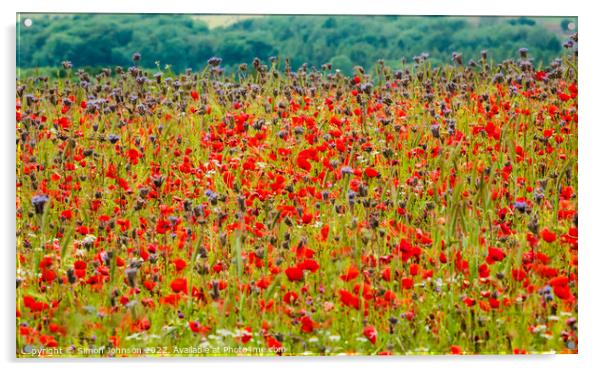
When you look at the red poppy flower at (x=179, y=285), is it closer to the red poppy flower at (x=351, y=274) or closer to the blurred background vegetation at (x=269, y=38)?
the red poppy flower at (x=351, y=274)

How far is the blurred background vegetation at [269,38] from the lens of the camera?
425 cm

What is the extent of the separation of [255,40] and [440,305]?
138cm

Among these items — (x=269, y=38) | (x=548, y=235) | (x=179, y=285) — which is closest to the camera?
(x=179, y=285)

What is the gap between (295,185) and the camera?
14.1ft

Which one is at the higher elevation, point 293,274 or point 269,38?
point 269,38

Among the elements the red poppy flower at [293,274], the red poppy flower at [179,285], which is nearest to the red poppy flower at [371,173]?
the red poppy flower at [293,274]

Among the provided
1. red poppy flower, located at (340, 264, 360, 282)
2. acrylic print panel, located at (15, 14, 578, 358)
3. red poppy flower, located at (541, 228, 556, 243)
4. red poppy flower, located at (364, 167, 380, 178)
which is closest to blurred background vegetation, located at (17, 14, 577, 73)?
acrylic print panel, located at (15, 14, 578, 358)

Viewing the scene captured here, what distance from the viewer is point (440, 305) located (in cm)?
408

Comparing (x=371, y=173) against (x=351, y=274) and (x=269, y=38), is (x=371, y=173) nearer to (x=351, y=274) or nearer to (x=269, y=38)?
(x=351, y=274)

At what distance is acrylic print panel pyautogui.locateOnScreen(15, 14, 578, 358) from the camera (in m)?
4.05

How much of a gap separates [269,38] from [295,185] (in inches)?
25.6

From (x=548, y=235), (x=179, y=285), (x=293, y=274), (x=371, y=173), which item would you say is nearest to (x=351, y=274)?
(x=293, y=274)

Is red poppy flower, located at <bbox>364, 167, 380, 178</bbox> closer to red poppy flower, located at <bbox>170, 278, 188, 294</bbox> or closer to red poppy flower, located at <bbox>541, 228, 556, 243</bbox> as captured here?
red poppy flower, located at <bbox>541, 228, 556, 243</bbox>
